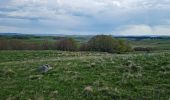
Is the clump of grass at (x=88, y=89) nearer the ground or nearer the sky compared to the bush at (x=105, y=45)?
nearer the sky

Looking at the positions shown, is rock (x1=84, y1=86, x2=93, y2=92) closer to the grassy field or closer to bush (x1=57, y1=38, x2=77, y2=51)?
the grassy field

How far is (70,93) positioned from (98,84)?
1.85 meters

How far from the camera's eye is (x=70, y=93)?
1443 cm

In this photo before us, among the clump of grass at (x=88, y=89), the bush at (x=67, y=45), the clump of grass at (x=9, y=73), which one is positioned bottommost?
the bush at (x=67, y=45)

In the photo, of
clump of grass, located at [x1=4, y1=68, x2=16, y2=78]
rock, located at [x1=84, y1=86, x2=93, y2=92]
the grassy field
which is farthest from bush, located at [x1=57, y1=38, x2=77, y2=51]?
rock, located at [x1=84, y1=86, x2=93, y2=92]

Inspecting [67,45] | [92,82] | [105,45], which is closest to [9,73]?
[92,82]

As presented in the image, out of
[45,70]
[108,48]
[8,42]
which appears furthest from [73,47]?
[45,70]

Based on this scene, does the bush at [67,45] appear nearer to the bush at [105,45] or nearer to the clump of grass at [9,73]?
the bush at [105,45]

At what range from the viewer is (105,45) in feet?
295

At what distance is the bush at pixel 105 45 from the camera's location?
89.4m

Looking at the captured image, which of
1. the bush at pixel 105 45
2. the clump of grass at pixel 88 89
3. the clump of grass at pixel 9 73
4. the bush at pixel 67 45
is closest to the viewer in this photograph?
the clump of grass at pixel 88 89

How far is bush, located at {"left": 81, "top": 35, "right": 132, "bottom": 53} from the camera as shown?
89.4 meters

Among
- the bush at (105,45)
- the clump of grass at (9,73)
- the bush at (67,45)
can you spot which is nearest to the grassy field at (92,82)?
the clump of grass at (9,73)

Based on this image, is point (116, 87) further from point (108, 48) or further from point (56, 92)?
point (108, 48)
